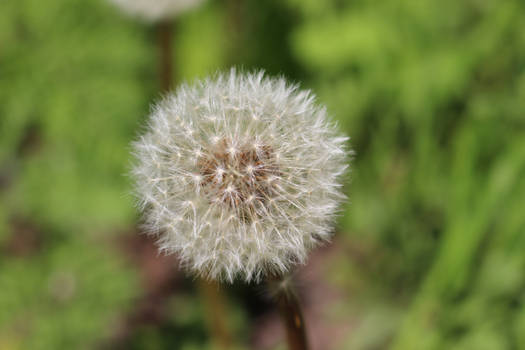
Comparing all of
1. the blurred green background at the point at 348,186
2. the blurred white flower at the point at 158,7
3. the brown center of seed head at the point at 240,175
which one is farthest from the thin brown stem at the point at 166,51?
the brown center of seed head at the point at 240,175

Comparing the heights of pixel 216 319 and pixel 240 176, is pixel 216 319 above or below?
above

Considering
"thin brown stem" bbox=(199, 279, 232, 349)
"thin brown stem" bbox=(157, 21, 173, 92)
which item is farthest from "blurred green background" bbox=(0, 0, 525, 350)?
"thin brown stem" bbox=(157, 21, 173, 92)

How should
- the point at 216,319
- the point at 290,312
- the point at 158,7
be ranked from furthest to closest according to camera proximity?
the point at 216,319 → the point at 158,7 → the point at 290,312

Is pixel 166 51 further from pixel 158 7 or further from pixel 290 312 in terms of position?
pixel 290 312

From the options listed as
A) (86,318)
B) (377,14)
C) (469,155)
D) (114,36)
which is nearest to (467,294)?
(469,155)

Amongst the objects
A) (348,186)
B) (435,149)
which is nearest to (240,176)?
(348,186)

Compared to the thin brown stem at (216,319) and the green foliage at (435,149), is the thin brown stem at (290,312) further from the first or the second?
the thin brown stem at (216,319)

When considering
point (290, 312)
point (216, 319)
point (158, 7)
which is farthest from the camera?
point (216, 319)

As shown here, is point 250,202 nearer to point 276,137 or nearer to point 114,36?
point 276,137
